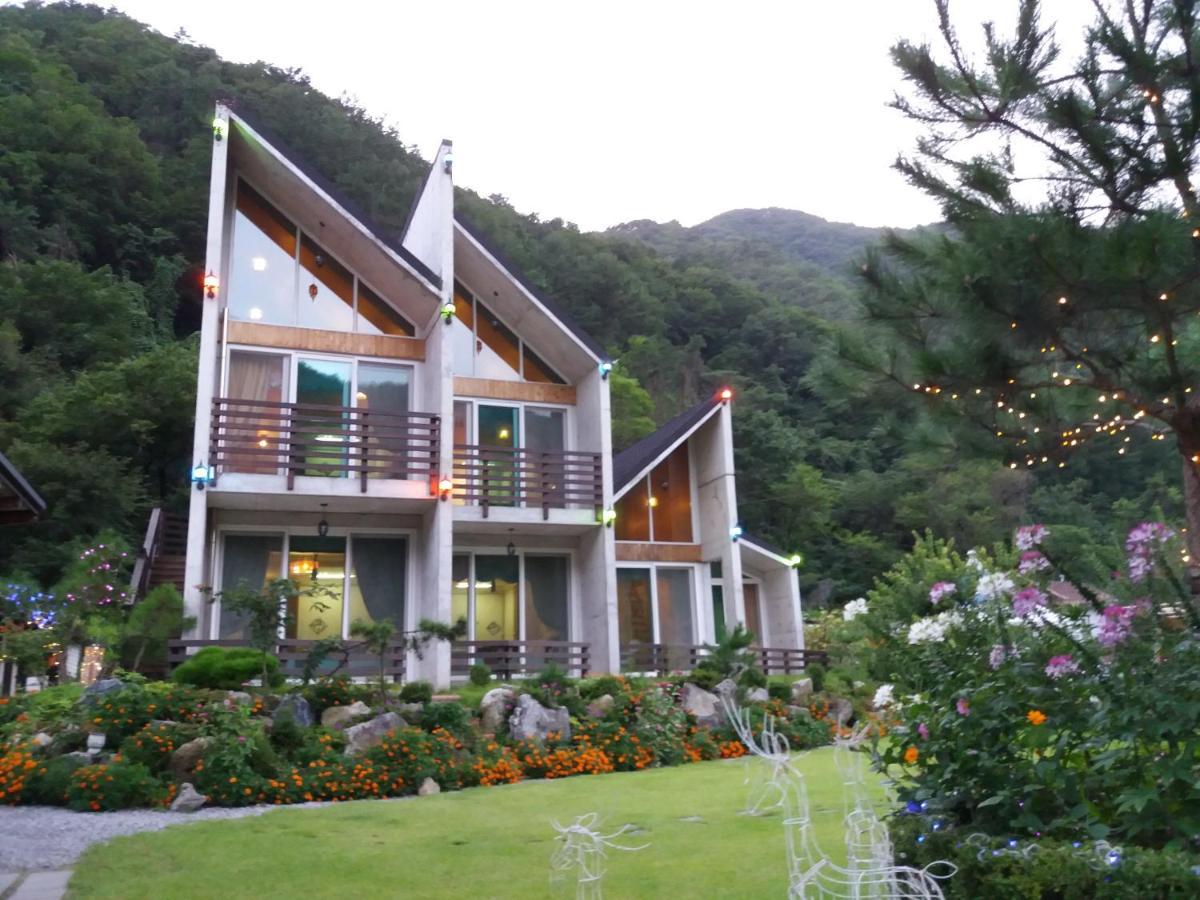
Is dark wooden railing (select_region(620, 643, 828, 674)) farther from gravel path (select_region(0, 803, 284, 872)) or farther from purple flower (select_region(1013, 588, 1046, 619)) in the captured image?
purple flower (select_region(1013, 588, 1046, 619))

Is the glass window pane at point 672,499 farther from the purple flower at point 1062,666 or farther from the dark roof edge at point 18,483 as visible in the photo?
the purple flower at point 1062,666

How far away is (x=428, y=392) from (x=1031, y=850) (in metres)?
13.1

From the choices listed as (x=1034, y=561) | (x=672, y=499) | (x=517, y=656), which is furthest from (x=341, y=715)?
(x=672, y=499)

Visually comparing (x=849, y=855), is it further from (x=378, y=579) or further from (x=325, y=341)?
(x=325, y=341)

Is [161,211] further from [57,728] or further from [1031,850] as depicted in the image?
[1031,850]

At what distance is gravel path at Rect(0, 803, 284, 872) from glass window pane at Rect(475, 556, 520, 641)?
7379mm

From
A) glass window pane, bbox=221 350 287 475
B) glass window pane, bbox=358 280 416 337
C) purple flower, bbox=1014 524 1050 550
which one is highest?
glass window pane, bbox=358 280 416 337

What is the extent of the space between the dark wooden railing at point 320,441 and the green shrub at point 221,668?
2928 mm

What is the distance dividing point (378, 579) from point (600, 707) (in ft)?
15.6

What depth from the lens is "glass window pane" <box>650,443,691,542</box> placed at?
1900cm

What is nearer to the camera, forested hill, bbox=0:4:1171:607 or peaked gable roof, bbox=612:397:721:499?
peaked gable roof, bbox=612:397:721:499

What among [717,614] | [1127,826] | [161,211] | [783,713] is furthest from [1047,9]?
[161,211]

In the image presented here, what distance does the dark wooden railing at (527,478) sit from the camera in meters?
16.0

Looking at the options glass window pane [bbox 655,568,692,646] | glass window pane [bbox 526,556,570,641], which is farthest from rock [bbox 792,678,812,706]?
glass window pane [bbox 526,556,570,641]
